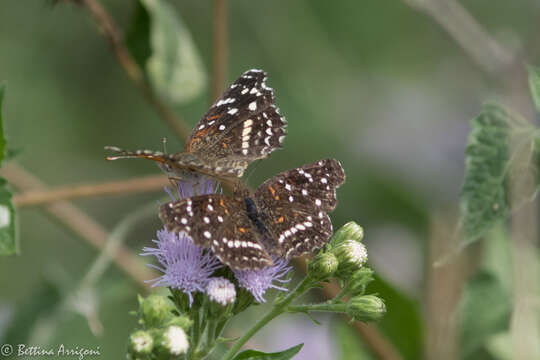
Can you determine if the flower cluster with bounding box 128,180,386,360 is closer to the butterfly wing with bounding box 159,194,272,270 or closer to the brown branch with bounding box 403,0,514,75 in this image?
the butterfly wing with bounding box 159,194,272,270

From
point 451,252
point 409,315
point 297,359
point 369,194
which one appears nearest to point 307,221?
point 451,252

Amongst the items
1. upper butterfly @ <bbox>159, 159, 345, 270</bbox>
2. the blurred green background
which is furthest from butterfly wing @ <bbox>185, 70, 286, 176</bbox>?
the blurred green background

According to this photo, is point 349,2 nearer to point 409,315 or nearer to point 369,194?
A: point 369,194

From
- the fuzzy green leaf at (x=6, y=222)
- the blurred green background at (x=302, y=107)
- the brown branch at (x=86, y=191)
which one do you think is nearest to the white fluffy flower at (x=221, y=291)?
the fuzzy green leaf at (x=6, y=222)

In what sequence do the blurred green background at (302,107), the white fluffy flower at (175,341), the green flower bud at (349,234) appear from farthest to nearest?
the blurred green background at (302,107) < the green flower bud at (349,234) < the white fluffy flower at (175,341)

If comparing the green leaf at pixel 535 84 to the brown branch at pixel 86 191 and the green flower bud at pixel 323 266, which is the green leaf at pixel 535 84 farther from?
the brown branch at pixel 86 191

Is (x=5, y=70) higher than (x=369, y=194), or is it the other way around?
(x=5, y=70)
